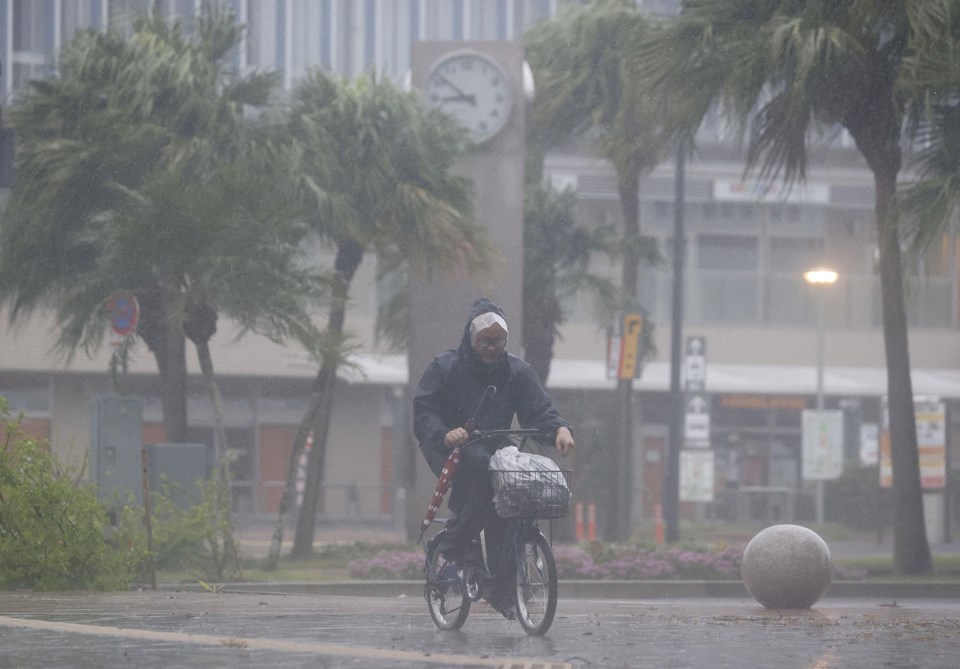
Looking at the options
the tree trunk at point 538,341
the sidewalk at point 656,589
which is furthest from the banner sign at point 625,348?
the sidewalk at point 656,589

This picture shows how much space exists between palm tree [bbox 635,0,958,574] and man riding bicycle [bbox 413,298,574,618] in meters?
10.4

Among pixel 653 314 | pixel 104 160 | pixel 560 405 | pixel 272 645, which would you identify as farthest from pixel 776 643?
pixel 653 314

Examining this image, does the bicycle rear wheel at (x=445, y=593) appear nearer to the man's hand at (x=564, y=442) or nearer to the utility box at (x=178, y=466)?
the man's hand at (x=564, y=442)

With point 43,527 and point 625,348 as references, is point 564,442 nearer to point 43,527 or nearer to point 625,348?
point 43,527

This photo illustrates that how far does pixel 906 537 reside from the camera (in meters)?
19.6

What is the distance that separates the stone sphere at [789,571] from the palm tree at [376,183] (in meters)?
9.65

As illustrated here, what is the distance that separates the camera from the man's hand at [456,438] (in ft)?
26.6

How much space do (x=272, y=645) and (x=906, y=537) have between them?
13.2 m

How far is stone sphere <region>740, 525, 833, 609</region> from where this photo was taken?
1251 centimetres

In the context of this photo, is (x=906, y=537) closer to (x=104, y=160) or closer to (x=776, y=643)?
(x=104, y=160)

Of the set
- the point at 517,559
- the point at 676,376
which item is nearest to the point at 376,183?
the point at 676,376

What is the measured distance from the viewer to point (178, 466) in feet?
62.4

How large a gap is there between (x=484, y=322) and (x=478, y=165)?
14930 millimetres

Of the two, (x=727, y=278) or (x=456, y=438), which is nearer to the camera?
(x=456, y=438)
